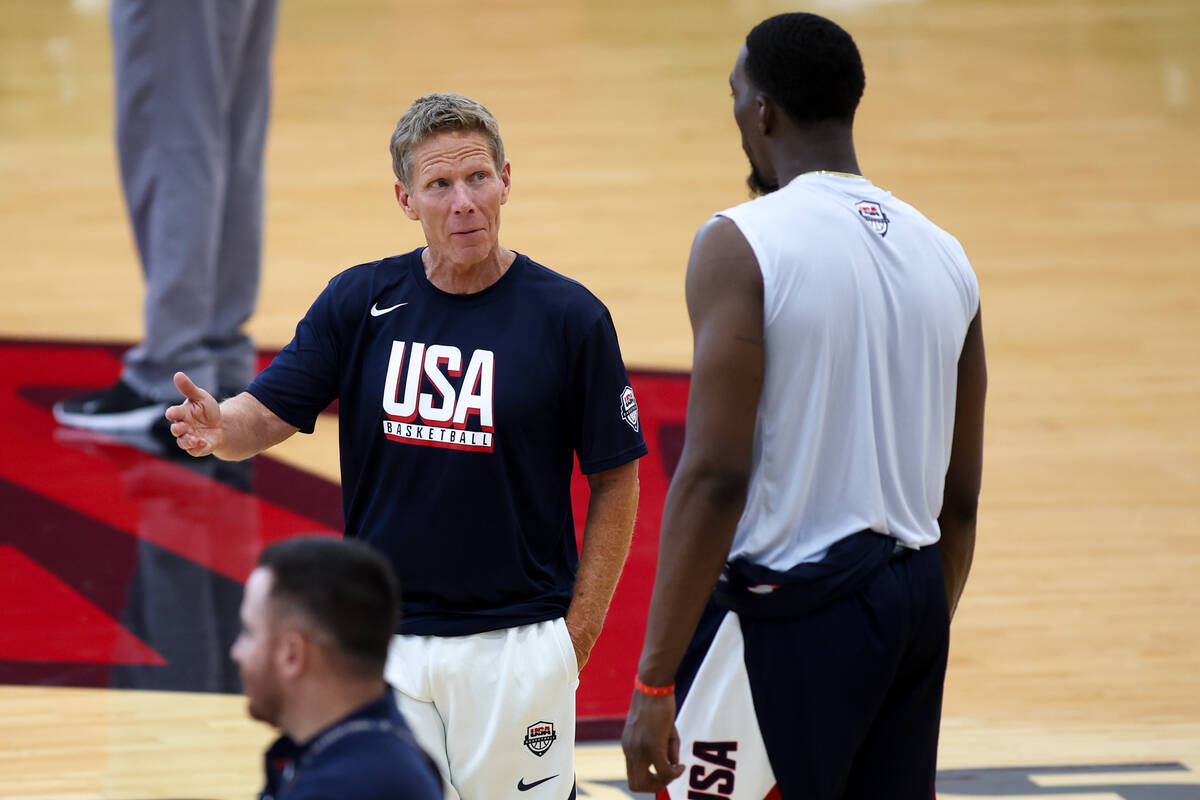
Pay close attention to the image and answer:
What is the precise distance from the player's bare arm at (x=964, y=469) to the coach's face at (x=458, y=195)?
2.19 ft

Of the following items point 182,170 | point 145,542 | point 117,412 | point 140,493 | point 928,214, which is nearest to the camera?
point 145,542

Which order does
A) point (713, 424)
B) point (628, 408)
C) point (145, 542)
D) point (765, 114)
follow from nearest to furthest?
1. point (713, 424)
2. point (765, 114)
3. point (628, 408)
4. point (145, 542)

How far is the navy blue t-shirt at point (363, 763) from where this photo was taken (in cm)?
152

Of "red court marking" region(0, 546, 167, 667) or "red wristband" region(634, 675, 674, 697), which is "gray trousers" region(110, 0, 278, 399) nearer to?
"red court marking" region(0, 546, 167, 667)

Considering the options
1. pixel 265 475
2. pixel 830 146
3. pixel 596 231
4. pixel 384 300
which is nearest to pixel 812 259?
pixel 830 146

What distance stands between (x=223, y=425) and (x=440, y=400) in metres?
0.32

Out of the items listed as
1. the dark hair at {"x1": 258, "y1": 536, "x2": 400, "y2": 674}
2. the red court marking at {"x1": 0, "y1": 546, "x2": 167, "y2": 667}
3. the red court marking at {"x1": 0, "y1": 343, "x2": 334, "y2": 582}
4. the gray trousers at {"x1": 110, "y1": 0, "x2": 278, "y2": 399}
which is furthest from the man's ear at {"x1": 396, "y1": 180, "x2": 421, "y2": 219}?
the gray trousers at {"x1": 110, "y1": 0, "x2": 278, "y2": 399}

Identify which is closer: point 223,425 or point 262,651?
point 262,651

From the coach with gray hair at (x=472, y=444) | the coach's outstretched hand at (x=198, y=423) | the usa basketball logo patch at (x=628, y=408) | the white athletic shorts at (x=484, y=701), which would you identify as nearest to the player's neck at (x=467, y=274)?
the coach with gray hair at (x=472, y=444)

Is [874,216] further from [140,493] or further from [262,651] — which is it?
[140,493]

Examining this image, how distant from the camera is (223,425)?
94.2 inches

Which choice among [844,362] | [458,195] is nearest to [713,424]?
[844,362]

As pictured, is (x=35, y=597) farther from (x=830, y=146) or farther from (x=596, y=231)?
(x=596, y=231)

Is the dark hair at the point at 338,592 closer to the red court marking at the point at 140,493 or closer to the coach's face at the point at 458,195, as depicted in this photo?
the coach's face at the point at 458,195
